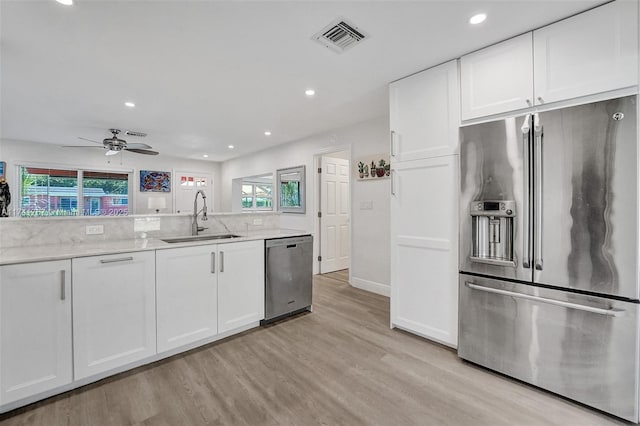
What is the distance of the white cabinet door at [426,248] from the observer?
7.64 feet

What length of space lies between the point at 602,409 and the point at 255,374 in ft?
7.21

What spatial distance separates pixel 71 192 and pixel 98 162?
0.84 m

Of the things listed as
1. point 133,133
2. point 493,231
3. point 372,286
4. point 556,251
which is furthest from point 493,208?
point 133,133

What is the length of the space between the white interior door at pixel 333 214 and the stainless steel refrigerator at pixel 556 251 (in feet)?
9.62

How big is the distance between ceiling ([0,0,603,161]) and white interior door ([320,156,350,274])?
4.15ft

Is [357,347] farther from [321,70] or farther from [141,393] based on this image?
[321,70]

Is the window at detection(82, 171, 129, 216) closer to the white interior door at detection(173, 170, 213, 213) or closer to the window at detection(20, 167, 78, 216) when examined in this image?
the window at detection(20, 167, 78, 216)

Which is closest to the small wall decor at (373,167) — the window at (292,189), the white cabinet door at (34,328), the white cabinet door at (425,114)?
the white cabinet door at (425,114)

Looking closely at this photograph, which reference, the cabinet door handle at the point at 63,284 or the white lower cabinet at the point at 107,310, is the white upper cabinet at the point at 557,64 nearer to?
the white lower cabinet at the point at 107,310

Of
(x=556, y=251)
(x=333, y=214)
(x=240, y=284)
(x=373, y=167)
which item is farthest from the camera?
(x=333, y=214)

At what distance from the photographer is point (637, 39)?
62.5 inches

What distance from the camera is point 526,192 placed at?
1.89m

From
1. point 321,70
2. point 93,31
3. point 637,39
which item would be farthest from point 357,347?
point 93,31

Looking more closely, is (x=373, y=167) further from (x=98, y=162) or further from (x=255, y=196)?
(x=98, y=162)
